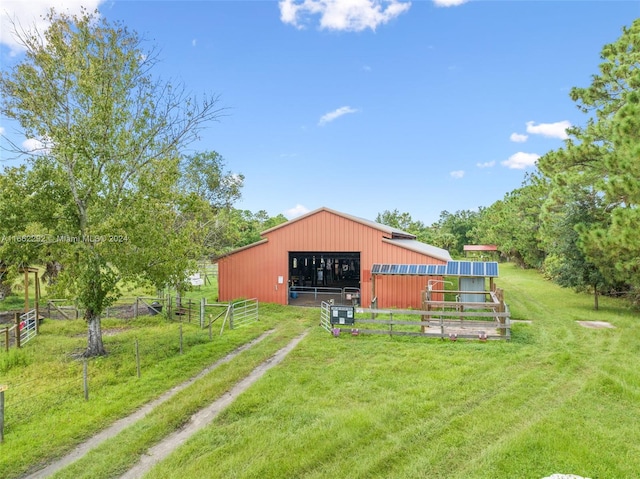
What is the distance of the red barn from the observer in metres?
Result: 18.2

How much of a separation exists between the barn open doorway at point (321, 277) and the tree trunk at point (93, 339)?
11.2 meters

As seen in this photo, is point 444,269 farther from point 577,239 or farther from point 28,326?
point 28,326

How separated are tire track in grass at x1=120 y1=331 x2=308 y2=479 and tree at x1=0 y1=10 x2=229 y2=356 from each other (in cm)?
433

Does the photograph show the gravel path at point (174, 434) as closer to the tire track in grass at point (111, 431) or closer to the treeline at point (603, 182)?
the tire track in grass at point (111, 431)

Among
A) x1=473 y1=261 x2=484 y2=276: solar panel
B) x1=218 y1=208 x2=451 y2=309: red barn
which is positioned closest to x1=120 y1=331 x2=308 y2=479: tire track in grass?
x1=473 y1=261 x2=484 y2=276: solar panel

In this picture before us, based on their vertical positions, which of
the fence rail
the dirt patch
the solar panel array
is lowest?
the dirt patch

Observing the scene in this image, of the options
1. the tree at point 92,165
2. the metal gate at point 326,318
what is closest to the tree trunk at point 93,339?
the tree at point 92,165

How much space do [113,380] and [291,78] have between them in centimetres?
2678

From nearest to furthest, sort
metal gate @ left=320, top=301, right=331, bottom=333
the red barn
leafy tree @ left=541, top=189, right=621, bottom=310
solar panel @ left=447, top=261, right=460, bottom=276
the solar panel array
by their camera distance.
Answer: metal gate @ left=320, top=301, right=331, bottom=333 → the solar panel array → solar panel @ left=447, top=261, right=460, bottom=276 → leafy tree @ left=541, top=189, right=621, bottom=310 → the red barn

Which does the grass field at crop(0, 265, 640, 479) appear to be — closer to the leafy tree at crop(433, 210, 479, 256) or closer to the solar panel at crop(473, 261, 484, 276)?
the solar panel at crop(473, 261, 484, 276)

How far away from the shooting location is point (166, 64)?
1251cm

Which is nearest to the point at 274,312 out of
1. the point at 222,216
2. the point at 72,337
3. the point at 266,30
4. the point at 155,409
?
the point at 222,216

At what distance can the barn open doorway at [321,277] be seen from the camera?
2269 centimetres

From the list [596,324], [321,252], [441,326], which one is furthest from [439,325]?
[321,252]
